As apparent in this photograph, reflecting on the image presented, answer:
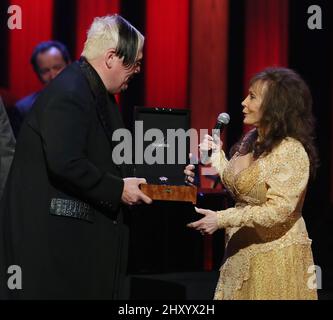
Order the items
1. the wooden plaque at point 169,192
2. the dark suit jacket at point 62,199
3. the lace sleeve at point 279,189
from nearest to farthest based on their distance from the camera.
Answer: the dark suit jacket at point 62,199
the wooden plaque at point 169,192
the lace sleeve at point 279,189

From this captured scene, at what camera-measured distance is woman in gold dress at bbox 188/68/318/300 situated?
2693 millimetres

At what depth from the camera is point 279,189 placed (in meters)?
2.67

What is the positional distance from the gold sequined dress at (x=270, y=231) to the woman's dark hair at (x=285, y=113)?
0.04 m

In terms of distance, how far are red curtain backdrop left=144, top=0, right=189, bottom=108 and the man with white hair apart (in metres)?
3.53

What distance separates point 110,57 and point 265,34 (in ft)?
13.2

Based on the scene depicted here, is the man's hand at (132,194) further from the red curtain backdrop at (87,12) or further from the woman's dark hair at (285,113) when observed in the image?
the red curtain backdrop at (87,12)

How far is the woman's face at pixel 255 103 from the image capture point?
2857 mm

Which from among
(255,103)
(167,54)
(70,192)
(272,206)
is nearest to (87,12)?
(167,54)

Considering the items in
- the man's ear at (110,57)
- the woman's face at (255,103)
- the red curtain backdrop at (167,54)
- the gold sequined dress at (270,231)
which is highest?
the red curtain backdrop at (167,54)

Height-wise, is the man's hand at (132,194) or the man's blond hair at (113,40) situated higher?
the man's blond hair at (113,40)

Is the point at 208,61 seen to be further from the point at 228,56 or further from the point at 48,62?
the point at 48,62

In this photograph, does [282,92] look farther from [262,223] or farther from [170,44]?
[170,44]

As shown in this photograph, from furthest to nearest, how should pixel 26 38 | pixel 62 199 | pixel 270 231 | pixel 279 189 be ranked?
pixel 26 38, pixel 270 231, pixel 279 189, pixel 62 199

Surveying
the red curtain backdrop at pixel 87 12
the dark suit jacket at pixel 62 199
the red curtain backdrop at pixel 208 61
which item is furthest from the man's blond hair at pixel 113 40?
the red curtain backdrop at pixel 208 61
